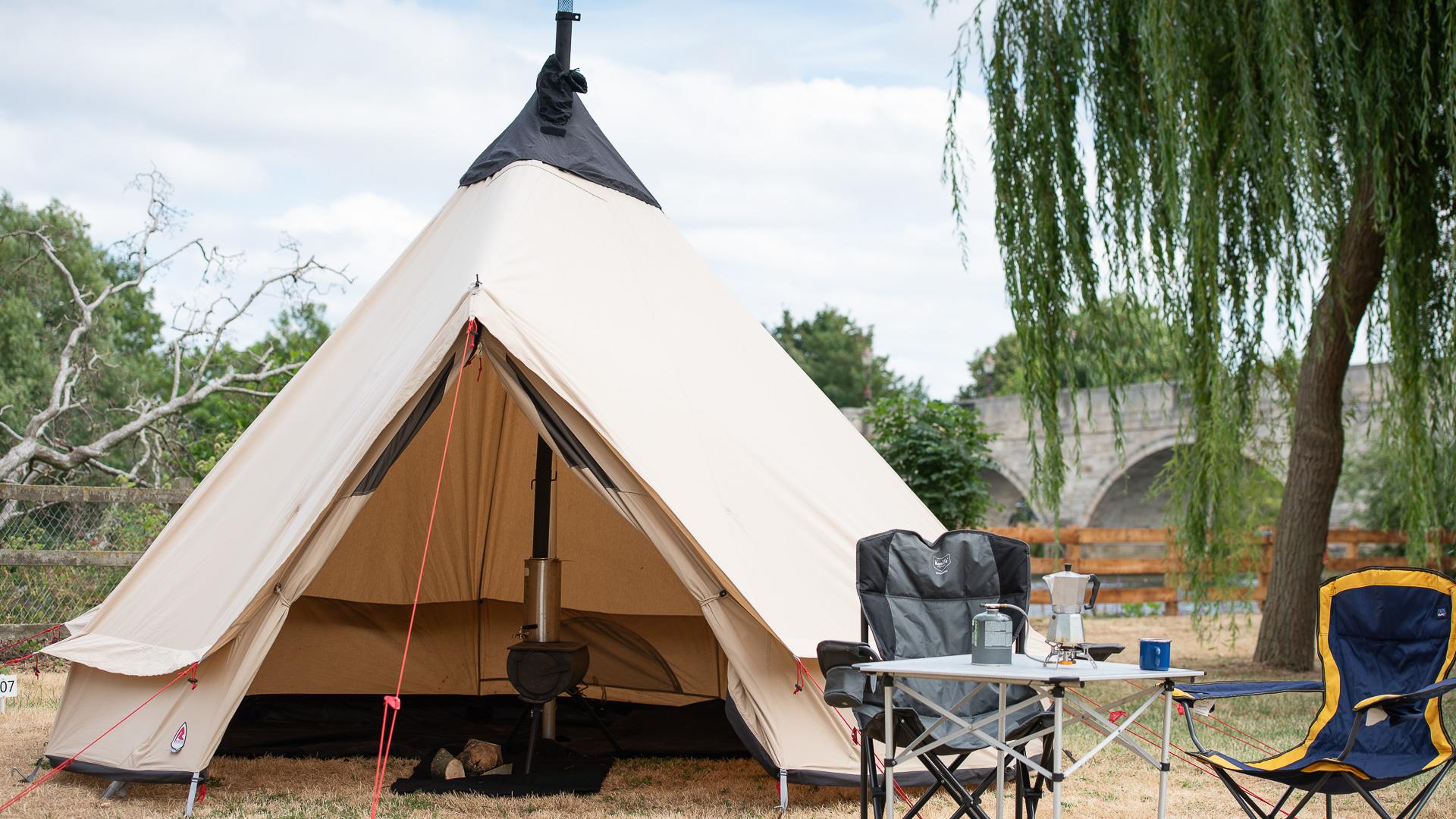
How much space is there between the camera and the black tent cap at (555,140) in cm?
449

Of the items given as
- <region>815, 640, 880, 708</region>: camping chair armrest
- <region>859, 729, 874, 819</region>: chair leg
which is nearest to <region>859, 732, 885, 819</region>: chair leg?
<region>859, 729, 874, 819</region>: chair leg

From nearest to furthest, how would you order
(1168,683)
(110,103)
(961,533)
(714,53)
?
(1168,683) < (961,533) < (714,53) < (110,103)

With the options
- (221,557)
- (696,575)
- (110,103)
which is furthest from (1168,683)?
(110,103)

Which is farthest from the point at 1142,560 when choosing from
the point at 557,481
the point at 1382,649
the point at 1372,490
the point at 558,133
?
the point at 558,133

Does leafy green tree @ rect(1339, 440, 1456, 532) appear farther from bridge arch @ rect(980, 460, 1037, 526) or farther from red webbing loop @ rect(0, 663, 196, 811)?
red webbing loop @ rect(0, 663, 196, 811)

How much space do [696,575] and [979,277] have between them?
2.93m

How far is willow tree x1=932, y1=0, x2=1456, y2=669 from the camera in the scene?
5027 millimetres

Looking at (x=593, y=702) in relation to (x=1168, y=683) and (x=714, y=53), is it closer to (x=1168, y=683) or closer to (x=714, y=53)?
(x=1168, y=683)

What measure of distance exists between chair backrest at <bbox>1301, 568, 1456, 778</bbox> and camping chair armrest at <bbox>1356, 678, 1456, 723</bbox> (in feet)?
0.69

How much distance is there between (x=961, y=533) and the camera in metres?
3.25

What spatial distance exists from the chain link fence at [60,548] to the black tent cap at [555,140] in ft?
10.00

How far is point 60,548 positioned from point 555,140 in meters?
3.89

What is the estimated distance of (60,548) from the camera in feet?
21.4

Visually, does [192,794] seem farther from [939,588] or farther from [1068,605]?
[1068,605]
